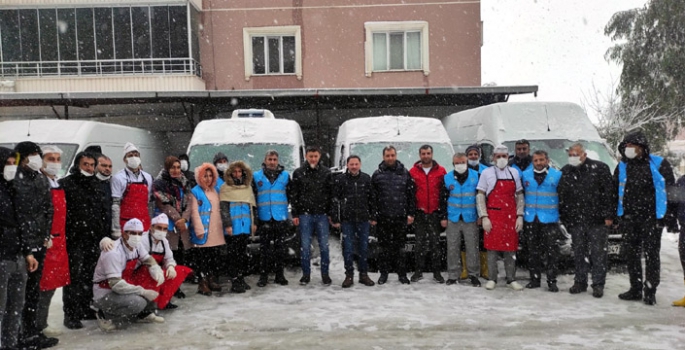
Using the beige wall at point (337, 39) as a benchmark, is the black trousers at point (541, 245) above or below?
below

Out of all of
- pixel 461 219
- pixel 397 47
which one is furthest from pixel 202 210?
pixel 397 47

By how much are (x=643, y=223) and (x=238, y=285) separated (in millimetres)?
4913

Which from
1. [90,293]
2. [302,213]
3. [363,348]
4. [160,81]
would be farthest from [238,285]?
[160,81]

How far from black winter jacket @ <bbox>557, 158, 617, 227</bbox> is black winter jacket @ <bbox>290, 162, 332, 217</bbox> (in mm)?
3050

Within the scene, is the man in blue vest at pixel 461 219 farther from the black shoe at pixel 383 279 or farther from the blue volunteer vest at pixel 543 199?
the black shoe at pixel 383 279

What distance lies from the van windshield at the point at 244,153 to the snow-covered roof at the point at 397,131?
1.18 m

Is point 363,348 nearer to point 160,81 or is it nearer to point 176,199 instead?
point 176,199

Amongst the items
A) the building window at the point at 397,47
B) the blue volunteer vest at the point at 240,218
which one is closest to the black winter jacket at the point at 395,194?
the blue volunteer vest at the point at 240,218

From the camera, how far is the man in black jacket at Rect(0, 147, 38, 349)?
4.68m

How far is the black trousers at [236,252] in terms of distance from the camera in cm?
761

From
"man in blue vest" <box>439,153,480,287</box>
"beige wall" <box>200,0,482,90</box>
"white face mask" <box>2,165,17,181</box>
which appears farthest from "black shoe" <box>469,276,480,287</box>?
"beige wall" <box>200,0,482,90</box>

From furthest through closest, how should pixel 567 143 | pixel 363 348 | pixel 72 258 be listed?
pixel 567 143, pixel 72 258, pixel 363 348

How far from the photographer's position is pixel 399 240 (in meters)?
7.98

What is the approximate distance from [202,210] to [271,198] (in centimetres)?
92
